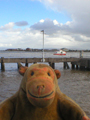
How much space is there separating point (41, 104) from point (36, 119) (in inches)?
16.4

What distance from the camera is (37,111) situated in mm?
2371

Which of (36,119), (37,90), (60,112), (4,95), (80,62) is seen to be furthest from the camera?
(80,62)

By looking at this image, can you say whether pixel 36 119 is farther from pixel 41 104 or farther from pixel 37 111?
pixel 41 104

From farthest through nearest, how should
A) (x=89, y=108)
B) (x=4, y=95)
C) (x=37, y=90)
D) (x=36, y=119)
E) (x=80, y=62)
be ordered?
(x=80, y=62) → (x=4, y=95) → (x=89, y=108) → (x=36, y=119) → (x=37, y=90)

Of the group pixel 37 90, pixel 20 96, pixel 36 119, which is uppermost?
pixel 37 90

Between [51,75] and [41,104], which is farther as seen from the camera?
[51,75]

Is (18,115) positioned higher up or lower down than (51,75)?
lower down

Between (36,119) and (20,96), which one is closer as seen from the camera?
(36,119)

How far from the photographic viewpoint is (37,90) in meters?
2.07

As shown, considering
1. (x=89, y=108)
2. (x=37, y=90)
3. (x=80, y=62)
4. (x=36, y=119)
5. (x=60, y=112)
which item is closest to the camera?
(x=37, y=90)

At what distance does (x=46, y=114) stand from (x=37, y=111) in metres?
0.15

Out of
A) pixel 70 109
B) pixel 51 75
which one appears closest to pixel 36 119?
pixel 70 109

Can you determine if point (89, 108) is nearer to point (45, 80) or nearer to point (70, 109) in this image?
point (70, 109)

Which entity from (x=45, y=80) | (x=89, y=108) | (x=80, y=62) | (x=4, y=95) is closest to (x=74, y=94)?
(x=89, y=108)
